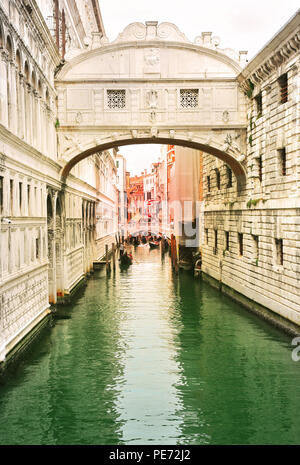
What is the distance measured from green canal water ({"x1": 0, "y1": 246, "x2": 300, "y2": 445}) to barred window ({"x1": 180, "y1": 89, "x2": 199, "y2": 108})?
678cm

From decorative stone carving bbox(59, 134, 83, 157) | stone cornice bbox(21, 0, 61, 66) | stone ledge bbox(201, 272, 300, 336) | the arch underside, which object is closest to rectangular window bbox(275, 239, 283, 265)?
stone ledge bbox(201, 272, 300, 336)

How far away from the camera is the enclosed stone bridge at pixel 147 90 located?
1839 centimetres

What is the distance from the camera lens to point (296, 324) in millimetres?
13711

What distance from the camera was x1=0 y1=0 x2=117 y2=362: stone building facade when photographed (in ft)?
36.9

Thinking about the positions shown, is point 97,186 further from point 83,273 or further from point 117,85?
point 117,85

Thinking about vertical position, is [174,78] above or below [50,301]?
above

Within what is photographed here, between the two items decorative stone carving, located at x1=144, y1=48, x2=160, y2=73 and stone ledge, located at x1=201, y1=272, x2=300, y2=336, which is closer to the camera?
stone ledge, located at x1=201, y1=272, x2=300, y2=336

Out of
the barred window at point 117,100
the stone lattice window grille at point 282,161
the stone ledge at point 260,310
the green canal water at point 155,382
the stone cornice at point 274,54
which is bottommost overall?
the green canal water at point 155,382

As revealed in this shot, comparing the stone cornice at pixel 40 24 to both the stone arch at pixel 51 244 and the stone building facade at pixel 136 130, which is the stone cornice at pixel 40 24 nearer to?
the stone building facade at pixel 136 130

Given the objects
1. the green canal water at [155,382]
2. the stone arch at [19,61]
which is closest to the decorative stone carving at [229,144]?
the green canal water at [155,382]

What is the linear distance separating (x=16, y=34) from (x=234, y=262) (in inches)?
467

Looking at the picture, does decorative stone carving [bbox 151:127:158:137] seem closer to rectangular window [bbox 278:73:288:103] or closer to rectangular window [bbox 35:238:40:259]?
rectangular window [bbox 278:73:288:103]
